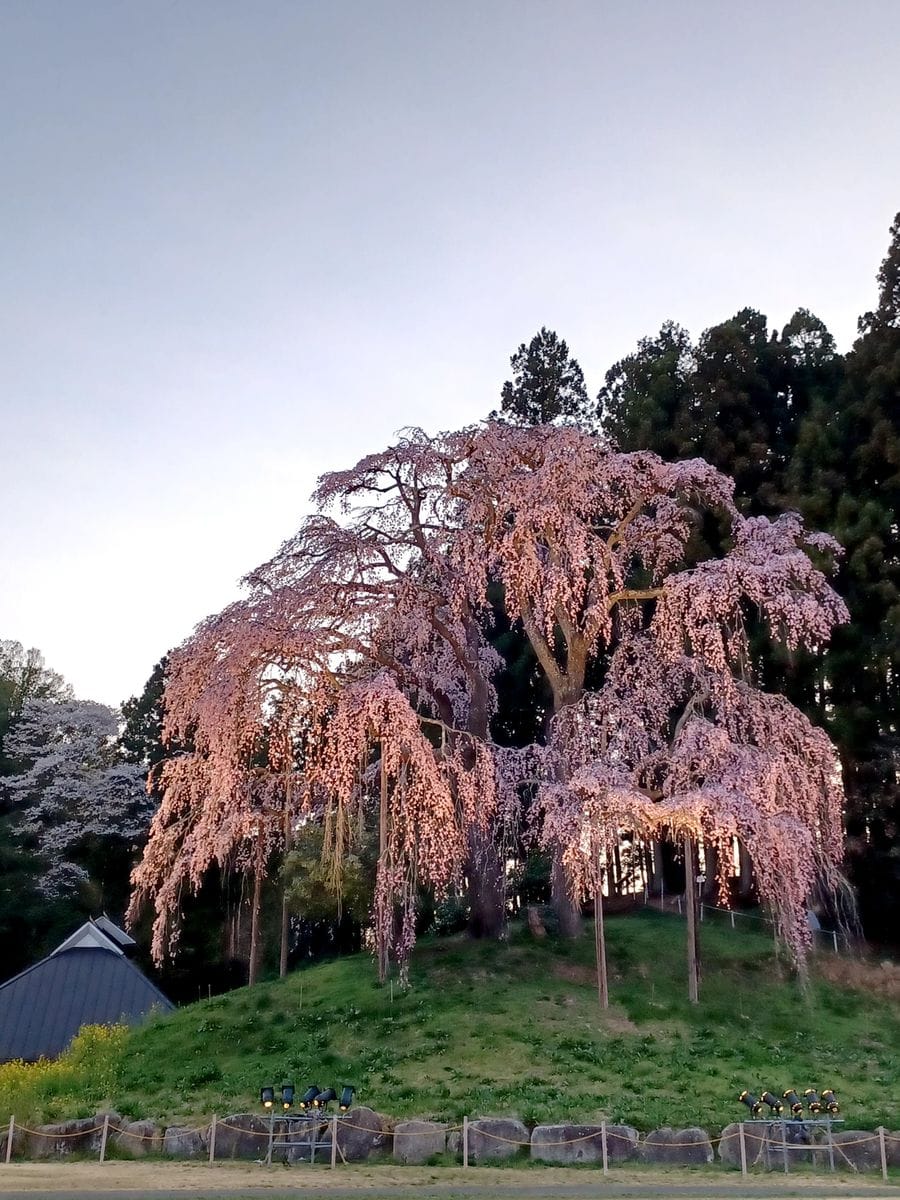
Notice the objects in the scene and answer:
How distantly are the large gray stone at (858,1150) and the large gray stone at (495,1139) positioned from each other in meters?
3.52

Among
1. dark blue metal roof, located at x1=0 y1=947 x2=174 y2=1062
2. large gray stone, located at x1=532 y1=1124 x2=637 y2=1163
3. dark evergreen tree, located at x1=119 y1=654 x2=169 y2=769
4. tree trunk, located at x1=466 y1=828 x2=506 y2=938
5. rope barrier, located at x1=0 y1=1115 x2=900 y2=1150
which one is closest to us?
large gray stone, located at x1=532 y1=1124 x2=637 y2=1163

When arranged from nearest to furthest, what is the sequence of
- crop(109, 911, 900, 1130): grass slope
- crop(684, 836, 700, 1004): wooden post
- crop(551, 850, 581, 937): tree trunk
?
crop(109, 911, 900, 1130): grass slope
crop(684, 836, 700, 1004): wooden post
crop(551, 850, 581, 937): tree trunk

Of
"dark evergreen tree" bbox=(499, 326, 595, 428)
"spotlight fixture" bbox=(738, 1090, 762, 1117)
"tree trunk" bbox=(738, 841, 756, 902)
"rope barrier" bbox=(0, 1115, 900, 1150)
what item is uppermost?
"dark evergreen tree" bbox=(499, 326, 595, 428)

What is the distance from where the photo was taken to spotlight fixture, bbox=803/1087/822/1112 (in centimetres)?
1272

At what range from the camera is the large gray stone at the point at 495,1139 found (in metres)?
12.1

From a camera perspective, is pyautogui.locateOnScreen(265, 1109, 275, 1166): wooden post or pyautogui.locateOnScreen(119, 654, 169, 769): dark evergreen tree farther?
pyautogui.locateOnScreen(119, 654, 169, 769): dark evergreen tree

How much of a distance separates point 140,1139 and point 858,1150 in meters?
8.66

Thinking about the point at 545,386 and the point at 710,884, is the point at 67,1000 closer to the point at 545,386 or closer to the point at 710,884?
the point at 710,884

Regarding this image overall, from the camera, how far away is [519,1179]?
11.2 m

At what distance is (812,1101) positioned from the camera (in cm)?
1297

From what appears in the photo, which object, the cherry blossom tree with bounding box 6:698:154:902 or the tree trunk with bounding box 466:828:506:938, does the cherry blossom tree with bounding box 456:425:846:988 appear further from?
the cherry blossom tree with bounding box 6:698:154:902

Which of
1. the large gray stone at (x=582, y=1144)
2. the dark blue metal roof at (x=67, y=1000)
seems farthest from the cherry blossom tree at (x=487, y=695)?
the dark blue metal roof at (x=67, y=1000)

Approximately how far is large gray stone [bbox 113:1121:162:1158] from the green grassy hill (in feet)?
1.94

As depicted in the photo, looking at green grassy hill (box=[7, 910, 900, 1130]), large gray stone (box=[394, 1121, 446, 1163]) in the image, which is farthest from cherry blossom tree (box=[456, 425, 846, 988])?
large gray stone (box=[394, 1121, 446, 1163])
